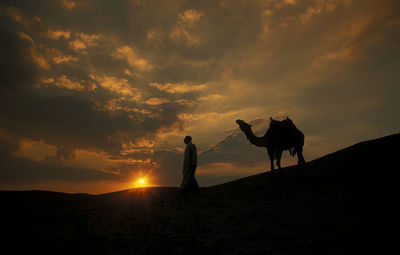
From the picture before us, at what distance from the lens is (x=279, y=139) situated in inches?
573

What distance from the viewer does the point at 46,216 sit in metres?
8.78

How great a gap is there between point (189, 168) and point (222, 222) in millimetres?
5319

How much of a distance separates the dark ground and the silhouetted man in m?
0.98

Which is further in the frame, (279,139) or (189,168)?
(279,139)

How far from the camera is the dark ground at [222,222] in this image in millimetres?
5465

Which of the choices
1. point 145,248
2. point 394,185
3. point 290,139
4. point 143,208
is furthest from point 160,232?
point 290,139

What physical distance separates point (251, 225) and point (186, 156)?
6496mm

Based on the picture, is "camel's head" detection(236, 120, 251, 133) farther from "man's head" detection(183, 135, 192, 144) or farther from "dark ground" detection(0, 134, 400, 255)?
"dark ground" detection(0, 134, 400, 255)

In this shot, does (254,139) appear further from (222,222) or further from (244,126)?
(222,222)

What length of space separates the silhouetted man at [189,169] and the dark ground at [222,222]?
98 centimetres

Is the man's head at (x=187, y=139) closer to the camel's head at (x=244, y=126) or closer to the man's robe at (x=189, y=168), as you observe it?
the man's robe at (x=189, y=168)

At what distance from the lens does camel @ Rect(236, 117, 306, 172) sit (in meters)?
14.5

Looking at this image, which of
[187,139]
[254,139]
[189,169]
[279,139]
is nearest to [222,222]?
[189,169]

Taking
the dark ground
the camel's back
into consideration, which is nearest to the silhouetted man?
the dark ground
